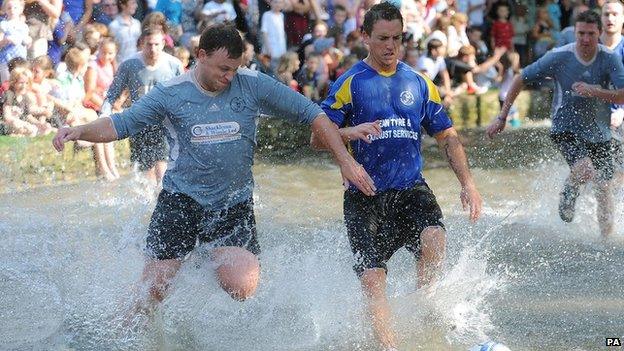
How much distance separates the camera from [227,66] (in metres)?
7.08

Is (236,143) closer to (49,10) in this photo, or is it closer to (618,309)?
(618,309)

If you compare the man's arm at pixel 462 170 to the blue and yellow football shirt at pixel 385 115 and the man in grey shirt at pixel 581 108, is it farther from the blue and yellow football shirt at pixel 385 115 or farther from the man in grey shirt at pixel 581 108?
the man in grey shirt at pixel 581 108

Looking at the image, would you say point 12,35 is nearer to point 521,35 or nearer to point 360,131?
point 360,131

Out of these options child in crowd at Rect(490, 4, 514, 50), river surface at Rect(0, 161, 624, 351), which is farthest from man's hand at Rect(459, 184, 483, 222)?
child in crowd at Rect(490, 4, 514, 50)

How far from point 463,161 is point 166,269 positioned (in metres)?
1.79

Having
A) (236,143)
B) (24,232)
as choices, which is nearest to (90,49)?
(24,232)

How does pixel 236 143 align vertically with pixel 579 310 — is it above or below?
above

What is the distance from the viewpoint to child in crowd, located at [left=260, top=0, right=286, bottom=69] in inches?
632

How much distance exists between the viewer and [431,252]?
7.34 meters

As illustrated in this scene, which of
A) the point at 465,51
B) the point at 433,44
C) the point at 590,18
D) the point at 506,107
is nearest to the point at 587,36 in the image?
the point at 590,18

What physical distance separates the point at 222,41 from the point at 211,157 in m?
0.66

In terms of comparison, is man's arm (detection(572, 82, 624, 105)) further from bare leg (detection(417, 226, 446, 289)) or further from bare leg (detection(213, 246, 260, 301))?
bare leg (detection(213, 246, 260, 301))

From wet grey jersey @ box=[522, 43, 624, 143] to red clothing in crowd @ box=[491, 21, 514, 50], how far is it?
26.1 feet

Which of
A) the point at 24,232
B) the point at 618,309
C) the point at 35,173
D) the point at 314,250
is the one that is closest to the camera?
the point at 618,309
